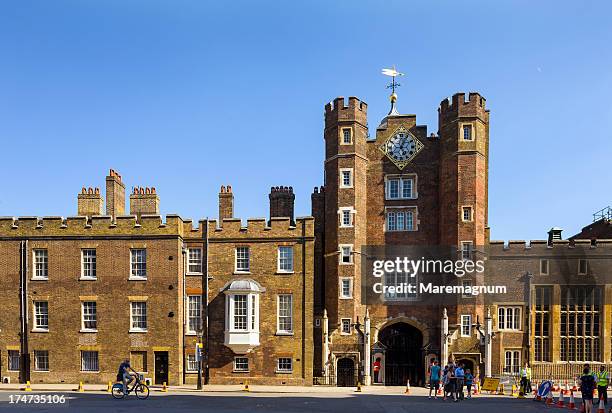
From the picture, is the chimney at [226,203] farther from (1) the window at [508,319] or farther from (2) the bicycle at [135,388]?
(1) the window at [508,319]

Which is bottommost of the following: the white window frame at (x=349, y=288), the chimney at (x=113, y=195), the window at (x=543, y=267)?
the white window frame at (x=349, y=288)

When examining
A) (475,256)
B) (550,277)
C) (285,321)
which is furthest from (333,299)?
(550,277)

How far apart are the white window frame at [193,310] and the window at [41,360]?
8329mm

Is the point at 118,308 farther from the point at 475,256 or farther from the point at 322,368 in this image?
the point at 475,256

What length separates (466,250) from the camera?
3809 centimetres

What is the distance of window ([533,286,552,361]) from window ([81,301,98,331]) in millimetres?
27619

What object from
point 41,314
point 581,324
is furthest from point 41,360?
point 581,324

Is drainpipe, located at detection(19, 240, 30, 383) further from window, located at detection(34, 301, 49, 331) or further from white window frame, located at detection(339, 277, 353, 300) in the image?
white window frame, located at detection(339, 277, 353, 300)

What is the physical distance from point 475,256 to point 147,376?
2067cm

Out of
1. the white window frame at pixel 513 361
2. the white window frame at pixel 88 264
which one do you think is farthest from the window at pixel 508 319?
the white window frame at pixel 88 264

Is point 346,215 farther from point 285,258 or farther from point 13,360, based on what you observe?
point 13,360

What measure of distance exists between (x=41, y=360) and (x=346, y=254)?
1912 cm

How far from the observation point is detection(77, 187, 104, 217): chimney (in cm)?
3975

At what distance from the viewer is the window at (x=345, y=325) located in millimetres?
38000
